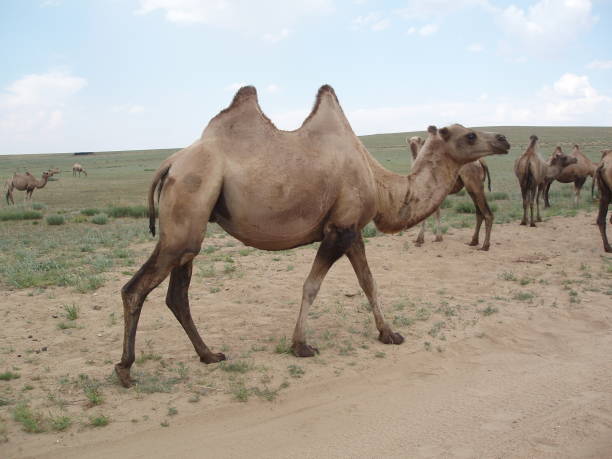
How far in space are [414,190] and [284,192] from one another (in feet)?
5.78

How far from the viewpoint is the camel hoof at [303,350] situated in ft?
18.2

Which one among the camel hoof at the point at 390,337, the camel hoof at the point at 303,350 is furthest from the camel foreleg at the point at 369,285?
the camel hoof at the point at 303,350

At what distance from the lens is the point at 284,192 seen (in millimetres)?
4977

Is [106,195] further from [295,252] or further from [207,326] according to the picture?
[207,326]

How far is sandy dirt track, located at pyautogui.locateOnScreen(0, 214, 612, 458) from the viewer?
3885 millimetres

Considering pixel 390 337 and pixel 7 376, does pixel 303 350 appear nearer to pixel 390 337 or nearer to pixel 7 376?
pixel 390 337

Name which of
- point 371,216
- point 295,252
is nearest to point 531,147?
point 295,252

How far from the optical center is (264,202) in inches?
193

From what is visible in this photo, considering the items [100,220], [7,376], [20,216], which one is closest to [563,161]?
[100,220]

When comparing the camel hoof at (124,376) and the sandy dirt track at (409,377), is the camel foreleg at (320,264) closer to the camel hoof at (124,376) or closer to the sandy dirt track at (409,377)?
the sandy dirt track at (409,377)

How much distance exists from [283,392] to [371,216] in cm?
207

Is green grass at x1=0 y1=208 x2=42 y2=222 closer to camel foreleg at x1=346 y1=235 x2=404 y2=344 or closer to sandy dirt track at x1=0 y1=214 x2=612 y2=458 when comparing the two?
sandy dirt track at x1=0 y1=214 x2=612 y2=458

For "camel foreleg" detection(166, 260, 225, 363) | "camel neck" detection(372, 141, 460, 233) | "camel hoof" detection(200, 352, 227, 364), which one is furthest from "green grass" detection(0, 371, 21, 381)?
"camel neck" detection(372, 141, 460, 233)

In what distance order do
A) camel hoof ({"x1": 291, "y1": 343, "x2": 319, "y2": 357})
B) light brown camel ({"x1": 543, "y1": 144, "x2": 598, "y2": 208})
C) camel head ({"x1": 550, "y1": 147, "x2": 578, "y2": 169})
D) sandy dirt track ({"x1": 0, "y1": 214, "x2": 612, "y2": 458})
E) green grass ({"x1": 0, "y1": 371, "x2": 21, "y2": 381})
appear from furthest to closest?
light brown camel ({"x1": 543, "y1": 144, "x2": 598, "y2": 208}) → camel head ({"x1": 550, "y1": 147, "x2": 578, "y2": 169}) → camel hoof ({"x1": 291, "y1": 343, "x2": 319, "y2": 357}) → green grass ({"x1": 0, "y1": 371, "x2": 21, "y2": 381}) → sandy dirt track ({"x1": 0, "y1": 214, "x2": 612, "y2": 458})
